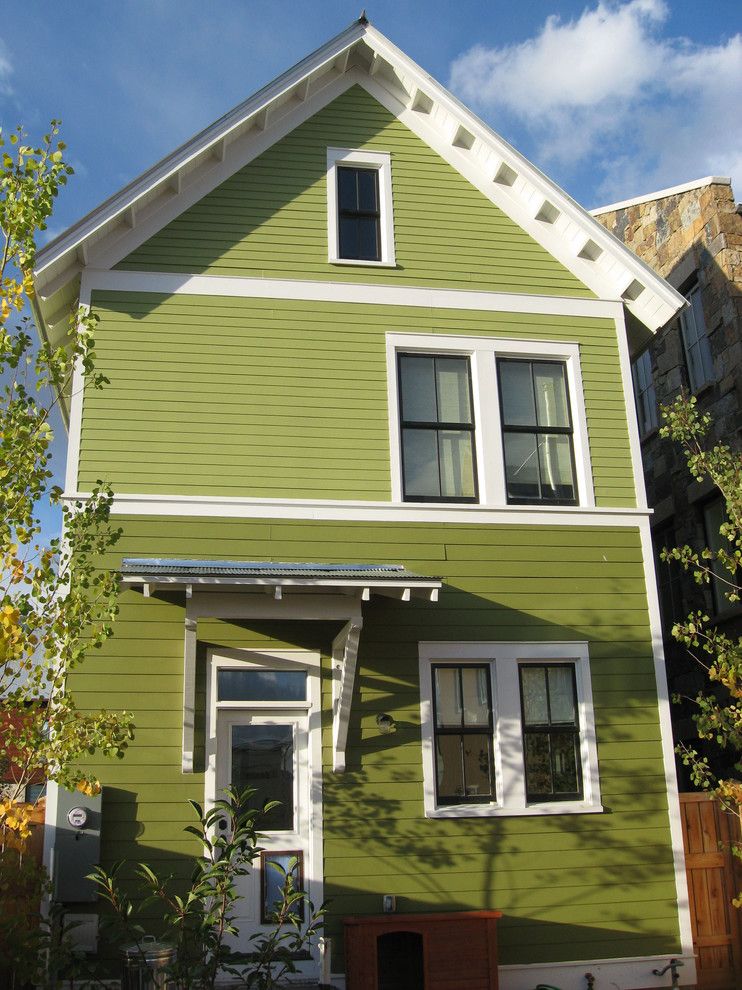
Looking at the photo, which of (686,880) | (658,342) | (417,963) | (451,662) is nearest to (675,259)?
(658,342)

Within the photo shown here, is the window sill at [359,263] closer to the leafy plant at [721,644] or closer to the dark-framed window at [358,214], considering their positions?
the dark-framed window at [358,214]

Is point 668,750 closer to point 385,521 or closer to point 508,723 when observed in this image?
point 508,723

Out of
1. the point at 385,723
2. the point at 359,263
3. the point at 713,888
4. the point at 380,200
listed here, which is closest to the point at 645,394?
the point at 380,200

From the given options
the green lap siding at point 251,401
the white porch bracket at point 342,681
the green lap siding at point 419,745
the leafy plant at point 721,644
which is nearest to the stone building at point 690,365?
the leafy plant at point 721,644

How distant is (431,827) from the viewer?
9.52m

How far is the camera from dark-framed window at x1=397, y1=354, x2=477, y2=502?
421 inches

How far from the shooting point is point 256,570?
905 cm

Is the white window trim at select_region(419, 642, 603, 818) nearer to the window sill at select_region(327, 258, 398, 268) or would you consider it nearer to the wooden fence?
the wooden fence

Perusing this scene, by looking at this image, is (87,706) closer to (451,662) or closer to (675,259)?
(451,662)

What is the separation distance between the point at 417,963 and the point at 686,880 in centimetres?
278

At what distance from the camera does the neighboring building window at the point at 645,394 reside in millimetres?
15430

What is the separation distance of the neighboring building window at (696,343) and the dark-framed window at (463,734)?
19.2 feet

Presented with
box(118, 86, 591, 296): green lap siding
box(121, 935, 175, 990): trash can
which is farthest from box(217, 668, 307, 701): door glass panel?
box(118, 86, 591, 296): green lap siding

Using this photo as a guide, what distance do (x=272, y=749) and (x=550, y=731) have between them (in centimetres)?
274
